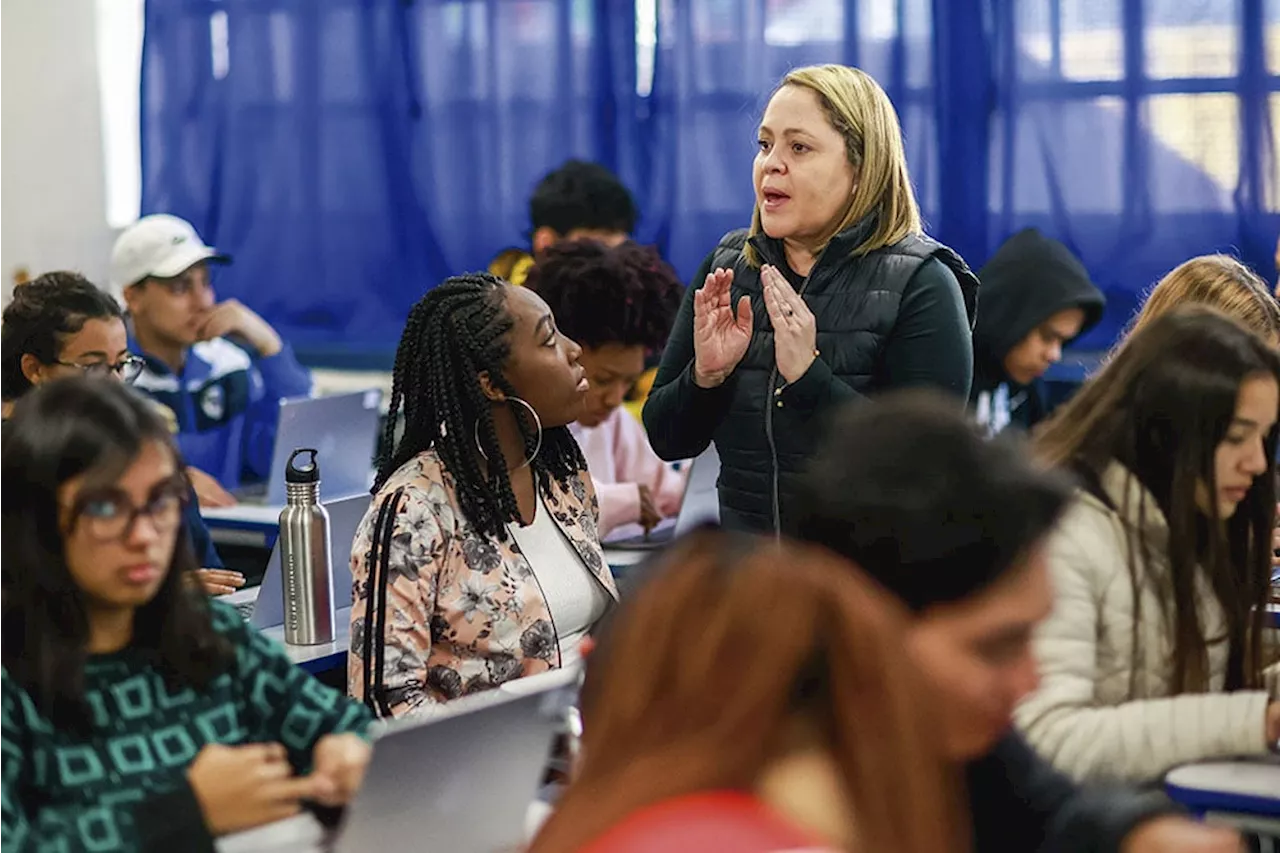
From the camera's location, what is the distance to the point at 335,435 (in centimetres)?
375

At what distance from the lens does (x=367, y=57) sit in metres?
5.62

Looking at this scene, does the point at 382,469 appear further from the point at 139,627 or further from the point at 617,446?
the point at 617,446

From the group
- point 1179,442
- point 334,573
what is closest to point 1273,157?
point 1179,442

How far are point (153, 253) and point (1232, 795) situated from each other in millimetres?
3518

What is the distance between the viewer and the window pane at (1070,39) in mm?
4488

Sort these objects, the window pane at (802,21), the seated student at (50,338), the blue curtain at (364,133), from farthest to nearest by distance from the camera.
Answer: the blue curtain at (364,133)
the window pane at (802,21)
the seated student at (50,338)

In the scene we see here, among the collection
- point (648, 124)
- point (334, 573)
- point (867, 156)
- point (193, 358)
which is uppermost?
point (648, 124)

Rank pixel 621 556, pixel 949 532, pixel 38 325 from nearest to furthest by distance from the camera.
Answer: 1. pixel 949 532
2. pixel 38 325
3. pixel 621 556

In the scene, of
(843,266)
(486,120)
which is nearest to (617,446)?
(843,266)

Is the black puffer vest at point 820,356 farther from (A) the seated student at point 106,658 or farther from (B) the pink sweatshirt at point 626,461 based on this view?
(A) the seated student at point 106,658

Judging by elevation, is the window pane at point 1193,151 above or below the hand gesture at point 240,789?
above

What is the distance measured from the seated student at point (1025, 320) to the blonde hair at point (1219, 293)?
1.05 m

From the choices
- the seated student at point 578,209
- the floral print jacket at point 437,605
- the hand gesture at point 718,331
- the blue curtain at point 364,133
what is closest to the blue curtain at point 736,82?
the blue curtain at point 364,133

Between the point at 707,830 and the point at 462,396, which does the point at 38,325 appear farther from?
the point at 707,830
